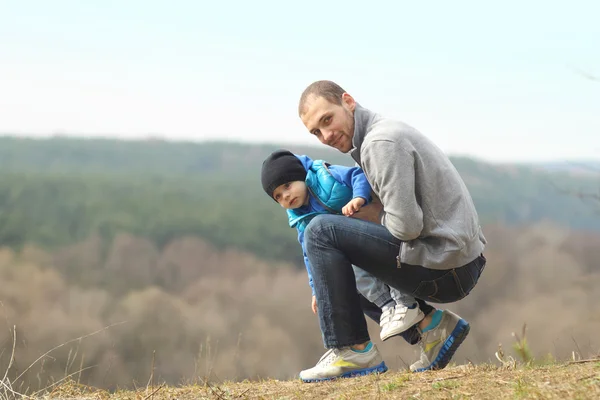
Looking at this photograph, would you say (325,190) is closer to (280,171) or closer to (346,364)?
(280,171)

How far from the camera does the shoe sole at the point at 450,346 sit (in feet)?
14.5

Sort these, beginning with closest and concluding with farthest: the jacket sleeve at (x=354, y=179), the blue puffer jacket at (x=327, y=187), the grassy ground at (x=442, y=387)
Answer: the grassy ground at (x=442, y=387), the jacket sleeve at (x=354, y=179), the blue puffer jacket at (x=327, y=187)

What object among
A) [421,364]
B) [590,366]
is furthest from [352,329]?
[590,366]

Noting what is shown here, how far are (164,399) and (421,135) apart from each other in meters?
2.10

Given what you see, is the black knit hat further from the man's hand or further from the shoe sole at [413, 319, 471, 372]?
the shoe sole at [413, 319, 471, 372]

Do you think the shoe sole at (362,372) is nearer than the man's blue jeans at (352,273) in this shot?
No

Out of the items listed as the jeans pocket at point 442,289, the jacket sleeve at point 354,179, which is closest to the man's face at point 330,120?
the jacket sleeve at point 354,179

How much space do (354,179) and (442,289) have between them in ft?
2.50

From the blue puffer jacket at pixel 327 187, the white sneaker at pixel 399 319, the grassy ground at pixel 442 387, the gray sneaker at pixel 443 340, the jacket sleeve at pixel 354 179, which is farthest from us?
the gray sneaker at pixel 443 340

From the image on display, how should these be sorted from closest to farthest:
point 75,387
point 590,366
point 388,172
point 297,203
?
point 388,172
point 590,366
point 297,203
point 75,387

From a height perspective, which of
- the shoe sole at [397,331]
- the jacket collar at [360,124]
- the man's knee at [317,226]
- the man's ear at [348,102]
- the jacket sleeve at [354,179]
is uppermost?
the man's ear at [348,102]

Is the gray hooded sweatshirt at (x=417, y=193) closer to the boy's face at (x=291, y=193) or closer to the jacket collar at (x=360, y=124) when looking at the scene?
the jacket collar at (x=360, y=124)

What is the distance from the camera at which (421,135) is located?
3932 millimetres

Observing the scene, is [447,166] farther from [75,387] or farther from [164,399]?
[75,387]
